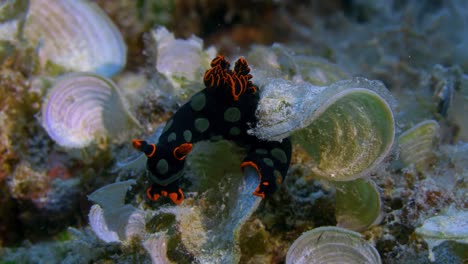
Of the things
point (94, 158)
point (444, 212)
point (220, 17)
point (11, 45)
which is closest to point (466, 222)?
point (444, 212)

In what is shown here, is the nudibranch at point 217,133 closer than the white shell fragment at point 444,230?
No

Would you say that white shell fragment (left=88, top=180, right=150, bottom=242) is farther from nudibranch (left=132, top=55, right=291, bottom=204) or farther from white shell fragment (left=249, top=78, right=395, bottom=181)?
white shell fragment (left=249, top=78, right=395, bottom=181)

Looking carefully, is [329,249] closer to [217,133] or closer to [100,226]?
[217,133]

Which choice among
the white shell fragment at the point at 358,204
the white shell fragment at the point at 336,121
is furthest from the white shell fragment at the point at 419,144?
the white shell fragment at the point at 336,121

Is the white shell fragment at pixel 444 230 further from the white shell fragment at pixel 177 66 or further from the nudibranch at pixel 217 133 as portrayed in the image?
the white shell fragment at pixel 177 66

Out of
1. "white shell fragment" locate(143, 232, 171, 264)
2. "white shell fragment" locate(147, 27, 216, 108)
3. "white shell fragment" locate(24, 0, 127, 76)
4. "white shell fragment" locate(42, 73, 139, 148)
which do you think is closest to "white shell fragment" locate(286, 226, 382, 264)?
"white shell fragment" locate(143, 232, 171, 264)

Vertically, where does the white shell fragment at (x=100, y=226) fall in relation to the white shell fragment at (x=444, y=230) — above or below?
above
